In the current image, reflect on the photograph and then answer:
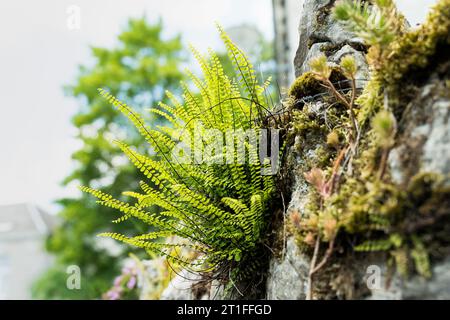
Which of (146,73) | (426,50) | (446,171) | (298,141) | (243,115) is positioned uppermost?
(146,73)

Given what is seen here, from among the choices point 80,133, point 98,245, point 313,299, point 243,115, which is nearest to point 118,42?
point 80,133

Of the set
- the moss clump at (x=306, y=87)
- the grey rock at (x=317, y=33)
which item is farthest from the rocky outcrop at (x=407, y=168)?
the grey rock at (x=317, y=33)

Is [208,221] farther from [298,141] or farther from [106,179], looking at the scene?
[106,179]

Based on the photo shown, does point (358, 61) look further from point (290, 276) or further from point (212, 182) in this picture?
point (290, 276)

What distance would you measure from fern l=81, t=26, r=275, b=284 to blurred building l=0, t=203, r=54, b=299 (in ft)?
51.2

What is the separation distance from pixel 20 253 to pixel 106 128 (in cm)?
916

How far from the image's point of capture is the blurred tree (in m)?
9.73

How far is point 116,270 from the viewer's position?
384 inches

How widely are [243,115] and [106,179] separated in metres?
8.51

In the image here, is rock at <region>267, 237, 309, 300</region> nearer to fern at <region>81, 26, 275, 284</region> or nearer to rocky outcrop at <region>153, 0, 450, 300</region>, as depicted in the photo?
rocky outcrop at <region>153, 0, 450, 300</region>

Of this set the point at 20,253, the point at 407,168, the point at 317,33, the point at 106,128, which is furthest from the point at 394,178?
the point at 20,253

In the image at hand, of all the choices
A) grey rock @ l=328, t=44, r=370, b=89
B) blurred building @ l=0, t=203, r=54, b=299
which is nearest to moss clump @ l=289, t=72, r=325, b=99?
grey rock @ l=328, t=44, r=370, b=89

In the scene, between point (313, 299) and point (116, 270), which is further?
point (116, 270)

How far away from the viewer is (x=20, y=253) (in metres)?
16.4
